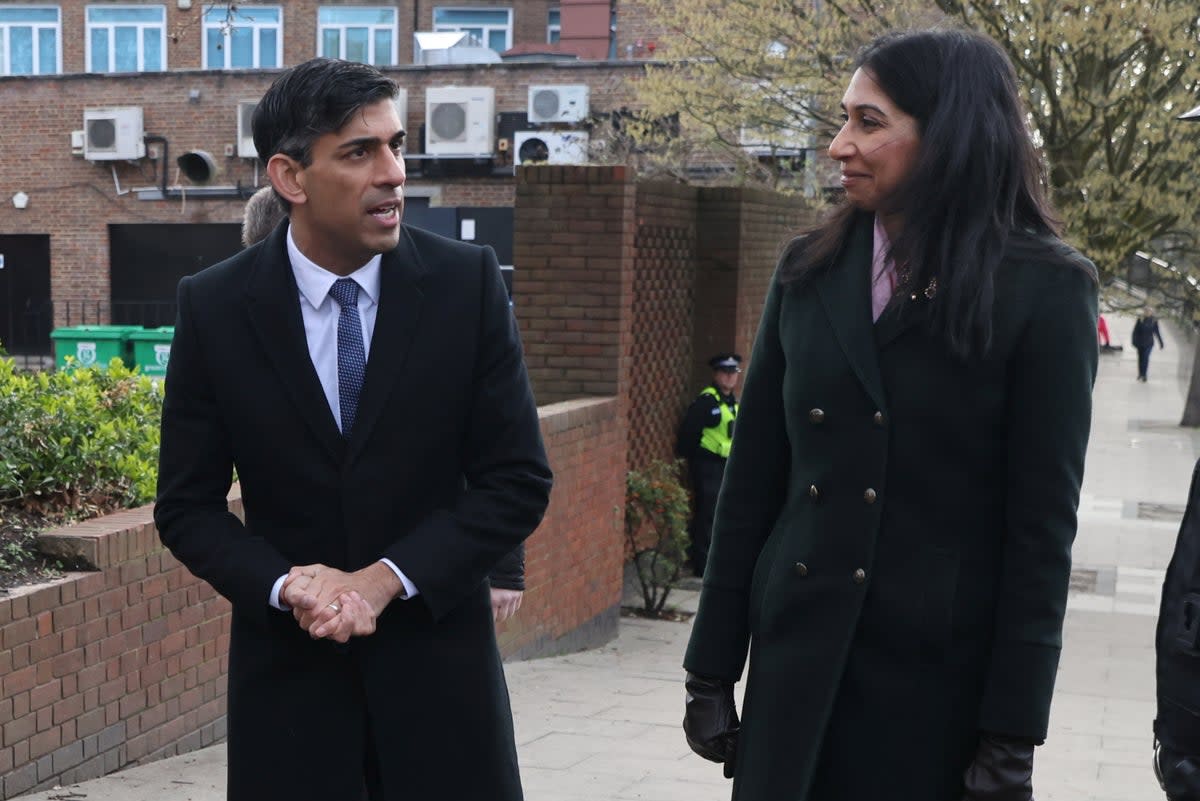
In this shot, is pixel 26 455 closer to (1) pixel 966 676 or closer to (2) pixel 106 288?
(1) pixel 966 676

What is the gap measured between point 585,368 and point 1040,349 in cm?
745

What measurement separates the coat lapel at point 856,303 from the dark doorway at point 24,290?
32931mm

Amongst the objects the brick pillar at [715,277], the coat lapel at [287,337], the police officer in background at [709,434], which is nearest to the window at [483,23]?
the brick pillar at [715,277]

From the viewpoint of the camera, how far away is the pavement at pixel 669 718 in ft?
19.2

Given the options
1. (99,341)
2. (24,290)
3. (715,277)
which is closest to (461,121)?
(99,341)

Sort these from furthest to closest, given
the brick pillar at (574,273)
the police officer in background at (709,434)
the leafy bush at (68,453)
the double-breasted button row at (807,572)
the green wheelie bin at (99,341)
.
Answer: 1. the green wheelie bin at (99,341)
2. the police officer in background at (709,434)
3. the brick pillar at (574,273)
4. the leafy bush at (68,453)
5. the double-breasted button row at (807,572)

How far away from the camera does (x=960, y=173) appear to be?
9.20 ft

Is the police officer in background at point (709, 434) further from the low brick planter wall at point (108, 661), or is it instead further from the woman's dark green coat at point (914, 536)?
the woman's dark green coat at point (914, 536)

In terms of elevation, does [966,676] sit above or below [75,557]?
above

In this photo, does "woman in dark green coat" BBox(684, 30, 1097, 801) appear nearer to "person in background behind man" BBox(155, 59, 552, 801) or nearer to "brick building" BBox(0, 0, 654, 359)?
"person in background behind man" BBox(155, 59, 552, 801)

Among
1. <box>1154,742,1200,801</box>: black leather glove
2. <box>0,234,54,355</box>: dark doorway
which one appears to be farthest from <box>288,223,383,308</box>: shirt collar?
<box>0,234,54,355</box>: dark doorway

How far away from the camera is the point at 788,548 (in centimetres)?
294

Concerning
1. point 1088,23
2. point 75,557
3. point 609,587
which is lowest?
point 609,587

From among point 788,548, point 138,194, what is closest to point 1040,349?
point 788,548
